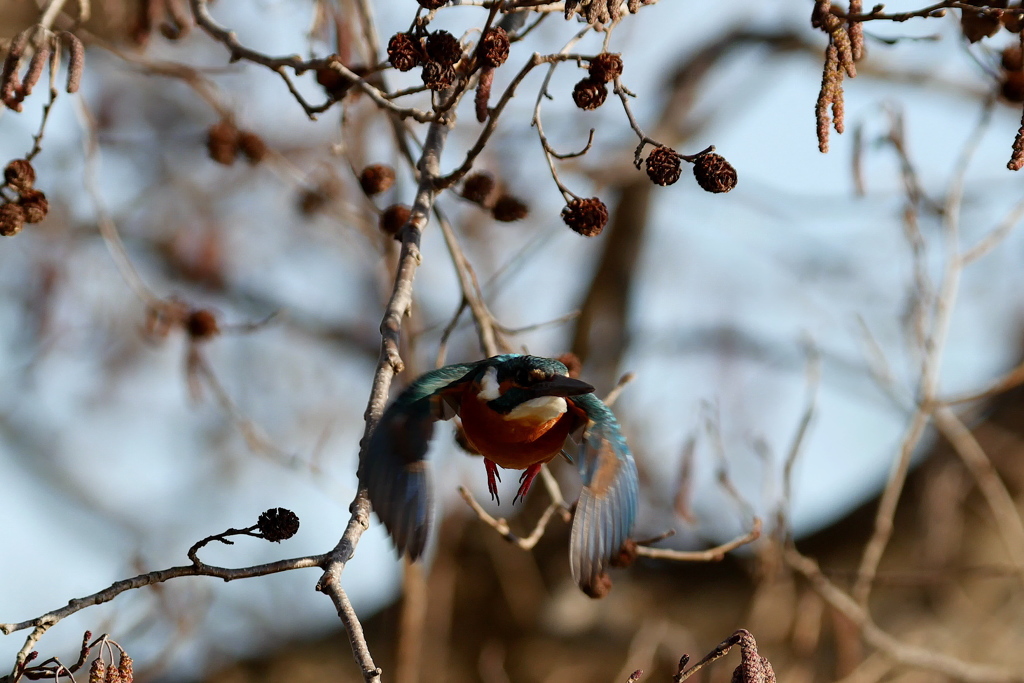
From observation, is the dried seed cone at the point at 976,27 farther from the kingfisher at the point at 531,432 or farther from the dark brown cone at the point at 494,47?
the kingfisher at the point at 531,432

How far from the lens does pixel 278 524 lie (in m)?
1.42

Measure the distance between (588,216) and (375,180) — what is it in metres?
0.66

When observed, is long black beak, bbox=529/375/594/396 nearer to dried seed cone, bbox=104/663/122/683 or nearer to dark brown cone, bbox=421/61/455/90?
dark brown cone, bbox=421/61/455/90

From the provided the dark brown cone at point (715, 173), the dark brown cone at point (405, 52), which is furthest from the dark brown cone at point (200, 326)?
the dark brown cone at point (715, 173)

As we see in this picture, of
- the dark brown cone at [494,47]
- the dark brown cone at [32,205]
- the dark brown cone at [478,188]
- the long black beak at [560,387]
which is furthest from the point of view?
the dark brown cone at [478,188]

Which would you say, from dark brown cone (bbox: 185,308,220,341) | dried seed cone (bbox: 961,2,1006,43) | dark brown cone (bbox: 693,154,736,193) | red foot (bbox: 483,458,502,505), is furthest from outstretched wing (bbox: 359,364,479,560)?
dark brown cone (bbox: 185,308,220,341)

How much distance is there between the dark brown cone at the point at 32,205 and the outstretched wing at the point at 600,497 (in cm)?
102

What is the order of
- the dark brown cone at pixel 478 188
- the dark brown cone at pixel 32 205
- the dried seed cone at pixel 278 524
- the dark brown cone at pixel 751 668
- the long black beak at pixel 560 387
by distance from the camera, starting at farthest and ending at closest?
the dark brown cone at pixel 478 188, the dark brown cone at pixel 32 205, the long black beak at pixel 560 387, the dried seed cone at pixel 278 524, the dark brown cone at pixel 751 668

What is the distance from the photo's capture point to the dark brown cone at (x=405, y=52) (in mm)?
1603

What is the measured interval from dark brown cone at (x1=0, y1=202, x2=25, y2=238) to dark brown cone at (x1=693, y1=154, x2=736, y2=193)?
116 cm

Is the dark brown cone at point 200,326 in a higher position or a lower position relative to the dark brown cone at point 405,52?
higher

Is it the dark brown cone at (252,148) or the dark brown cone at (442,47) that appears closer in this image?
the dark brown cone at (442,47)

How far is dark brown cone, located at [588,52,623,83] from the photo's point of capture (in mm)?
1599

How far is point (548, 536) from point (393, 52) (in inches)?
136
